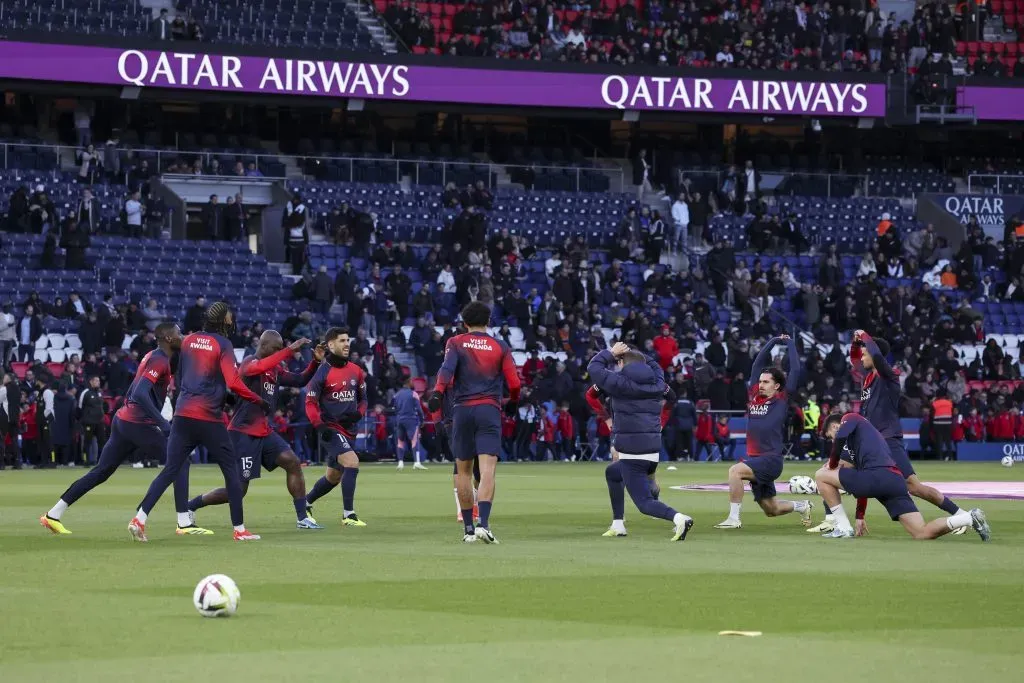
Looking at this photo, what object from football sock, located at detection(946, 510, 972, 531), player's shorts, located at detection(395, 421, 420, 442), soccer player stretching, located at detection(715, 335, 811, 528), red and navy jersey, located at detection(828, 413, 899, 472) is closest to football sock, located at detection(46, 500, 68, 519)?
soccer player stretching, located at detection(715, 335, 811, 528)

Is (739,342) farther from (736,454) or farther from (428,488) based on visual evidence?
(428,488)

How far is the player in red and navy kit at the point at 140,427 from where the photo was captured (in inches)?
701

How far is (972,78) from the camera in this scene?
57.8 metres

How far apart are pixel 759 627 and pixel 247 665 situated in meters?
3.03

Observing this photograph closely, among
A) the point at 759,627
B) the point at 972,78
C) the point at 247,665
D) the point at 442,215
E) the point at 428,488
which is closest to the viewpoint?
the point at 247,665

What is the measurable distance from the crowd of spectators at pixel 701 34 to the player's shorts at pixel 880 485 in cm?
3725

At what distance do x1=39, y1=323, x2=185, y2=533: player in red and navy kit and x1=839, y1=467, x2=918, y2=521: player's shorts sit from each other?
6.26m

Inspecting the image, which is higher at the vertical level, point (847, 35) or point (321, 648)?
point (847, 35)

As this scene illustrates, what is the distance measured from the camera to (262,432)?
18.7 m

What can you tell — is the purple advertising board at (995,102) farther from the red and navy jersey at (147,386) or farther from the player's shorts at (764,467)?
the red and navy jersey at (147,386)

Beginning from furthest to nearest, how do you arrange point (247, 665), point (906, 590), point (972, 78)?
point (972, 78), point (906, 590), point (247, 665)

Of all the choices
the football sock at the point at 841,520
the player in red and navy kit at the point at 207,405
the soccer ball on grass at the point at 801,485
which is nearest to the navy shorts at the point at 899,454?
the football sock at the point at 841,520

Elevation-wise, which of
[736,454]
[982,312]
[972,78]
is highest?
[972,78]

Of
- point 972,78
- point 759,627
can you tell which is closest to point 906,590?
point 759,627
